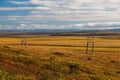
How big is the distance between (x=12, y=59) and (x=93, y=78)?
9.86m

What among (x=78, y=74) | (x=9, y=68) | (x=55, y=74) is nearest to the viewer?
(x=9, y=68)

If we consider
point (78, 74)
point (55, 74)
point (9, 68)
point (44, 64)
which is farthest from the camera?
point (44, 64)

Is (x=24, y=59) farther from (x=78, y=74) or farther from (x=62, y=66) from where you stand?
(x=78, y=74)

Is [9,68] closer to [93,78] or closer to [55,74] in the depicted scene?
[55,74]

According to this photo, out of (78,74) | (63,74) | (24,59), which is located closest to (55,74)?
(63,74)

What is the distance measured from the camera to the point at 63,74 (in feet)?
98.7

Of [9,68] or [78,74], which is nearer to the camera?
[9,68]

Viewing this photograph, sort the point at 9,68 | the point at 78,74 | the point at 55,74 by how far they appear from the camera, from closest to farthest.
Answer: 1. the point at 9,68
2. the point at 55,74
3. the point at 78,74

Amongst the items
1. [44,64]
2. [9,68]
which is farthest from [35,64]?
[9,68]

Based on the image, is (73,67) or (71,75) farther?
(73,67)

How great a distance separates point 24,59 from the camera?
34.2 m

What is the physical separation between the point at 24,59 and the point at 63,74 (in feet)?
21.1

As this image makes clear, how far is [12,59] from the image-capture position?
3325 cm

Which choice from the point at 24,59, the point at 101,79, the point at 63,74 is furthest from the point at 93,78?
the point at 24,59
